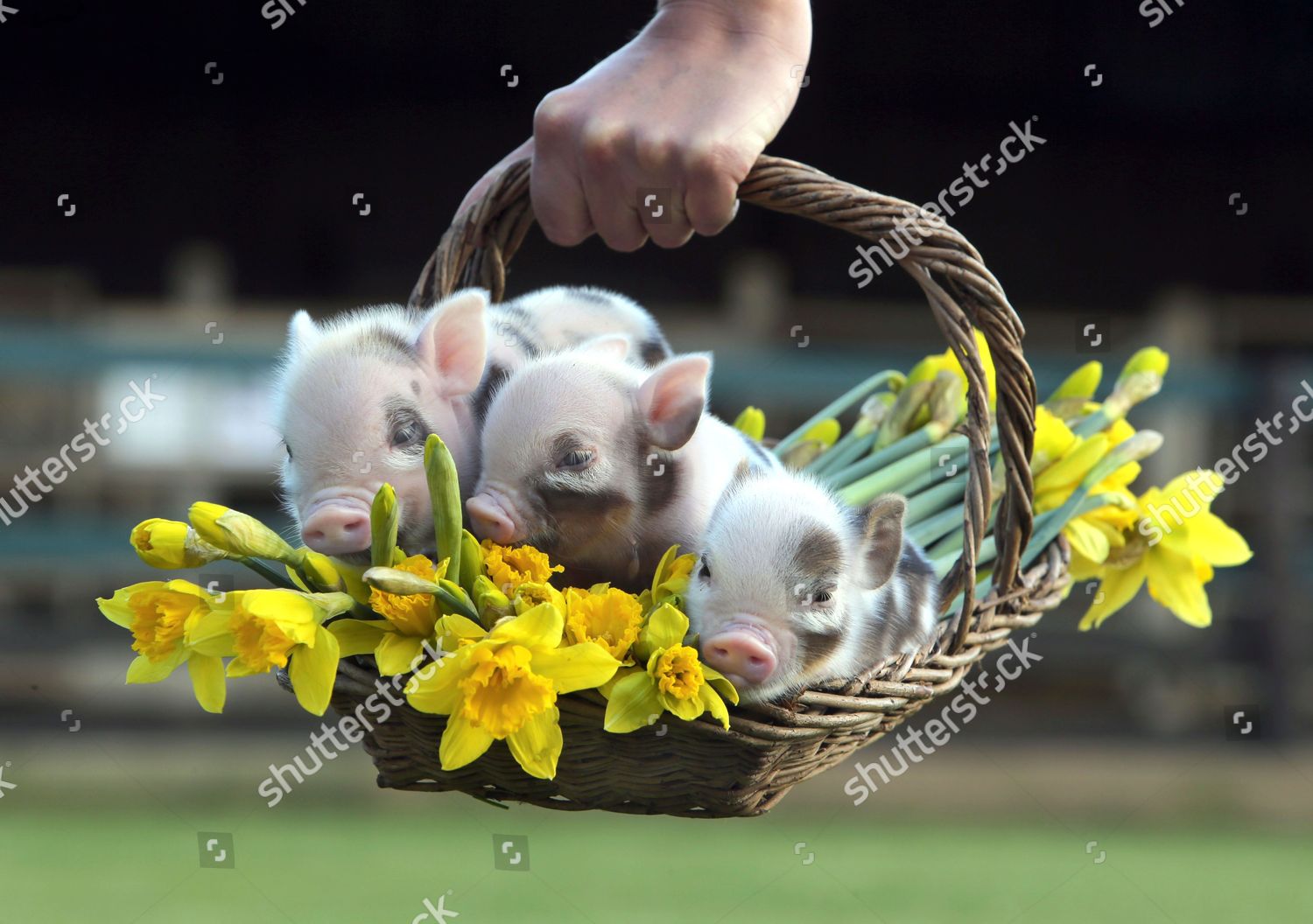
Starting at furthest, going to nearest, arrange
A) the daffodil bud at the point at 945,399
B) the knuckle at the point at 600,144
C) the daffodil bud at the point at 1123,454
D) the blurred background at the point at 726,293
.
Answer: the blurred background at the point at 726,293 → the daffodil bud at the point at 945,399 → the daffodil bud at the point at 1123,454 → the knuckle at the point at 600,144

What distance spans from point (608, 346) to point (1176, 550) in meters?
0.66

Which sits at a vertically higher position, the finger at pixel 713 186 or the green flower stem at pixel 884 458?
the finger at pixel 713 186

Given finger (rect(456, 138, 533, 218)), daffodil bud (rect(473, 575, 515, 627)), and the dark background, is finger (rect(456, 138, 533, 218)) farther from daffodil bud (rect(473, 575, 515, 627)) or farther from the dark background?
the dark background

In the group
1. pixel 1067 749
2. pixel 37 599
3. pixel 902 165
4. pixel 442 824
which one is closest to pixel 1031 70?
pixel 902 165

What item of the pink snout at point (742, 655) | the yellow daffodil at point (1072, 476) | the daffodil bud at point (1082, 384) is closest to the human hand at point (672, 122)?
the pink snout at point (742, 655)

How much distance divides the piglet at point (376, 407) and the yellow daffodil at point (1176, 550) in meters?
0.70

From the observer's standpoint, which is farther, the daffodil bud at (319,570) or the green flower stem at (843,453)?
the green flower stem at (843,453)

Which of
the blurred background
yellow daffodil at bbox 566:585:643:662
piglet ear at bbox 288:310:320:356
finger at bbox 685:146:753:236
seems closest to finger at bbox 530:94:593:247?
finger at bbox 685:146:753:236

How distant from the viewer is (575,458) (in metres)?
1.10

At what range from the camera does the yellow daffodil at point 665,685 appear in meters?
0.98

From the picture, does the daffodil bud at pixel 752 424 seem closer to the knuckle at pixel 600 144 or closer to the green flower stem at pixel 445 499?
the knuckle at pixel 600 144

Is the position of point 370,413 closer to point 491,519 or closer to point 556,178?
point 491,519

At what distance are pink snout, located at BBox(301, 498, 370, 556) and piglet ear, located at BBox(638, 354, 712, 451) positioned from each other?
229 millimetres

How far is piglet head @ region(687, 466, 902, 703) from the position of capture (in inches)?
40.8
